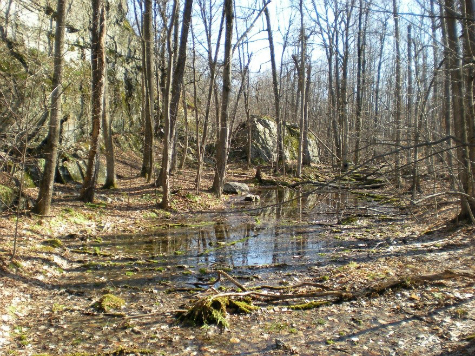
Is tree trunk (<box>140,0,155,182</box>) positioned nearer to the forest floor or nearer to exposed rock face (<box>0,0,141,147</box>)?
exposed rock face (<box>0,0,141,147</box>)

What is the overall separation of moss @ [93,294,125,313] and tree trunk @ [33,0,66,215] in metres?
4.95

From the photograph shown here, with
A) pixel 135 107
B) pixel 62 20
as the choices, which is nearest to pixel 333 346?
pixel 62 20

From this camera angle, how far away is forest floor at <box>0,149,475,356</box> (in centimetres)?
516

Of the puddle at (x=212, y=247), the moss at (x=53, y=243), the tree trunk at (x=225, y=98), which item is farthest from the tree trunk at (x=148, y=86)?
the moss at (x=53, y=243)

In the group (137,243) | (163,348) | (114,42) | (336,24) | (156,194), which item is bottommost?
(163,348)

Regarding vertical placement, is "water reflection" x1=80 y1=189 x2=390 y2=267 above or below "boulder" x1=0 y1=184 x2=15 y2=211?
below

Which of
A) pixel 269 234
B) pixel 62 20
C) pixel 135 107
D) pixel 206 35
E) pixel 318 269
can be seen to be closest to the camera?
pixel 318 269

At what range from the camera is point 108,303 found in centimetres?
643

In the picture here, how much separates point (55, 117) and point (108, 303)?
18.6ft

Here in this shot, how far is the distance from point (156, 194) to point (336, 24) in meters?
18.4

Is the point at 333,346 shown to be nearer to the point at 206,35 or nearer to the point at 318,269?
the point at 318,269

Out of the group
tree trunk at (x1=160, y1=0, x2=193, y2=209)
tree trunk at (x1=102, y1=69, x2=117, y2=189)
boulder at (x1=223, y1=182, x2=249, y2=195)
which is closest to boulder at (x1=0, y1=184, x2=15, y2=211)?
tree trunk at (x1=160, y1=0, x2=193, y2=209)

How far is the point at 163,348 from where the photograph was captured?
5.13 m

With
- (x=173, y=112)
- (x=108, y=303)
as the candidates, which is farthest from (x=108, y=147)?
(x=108, y=303)
